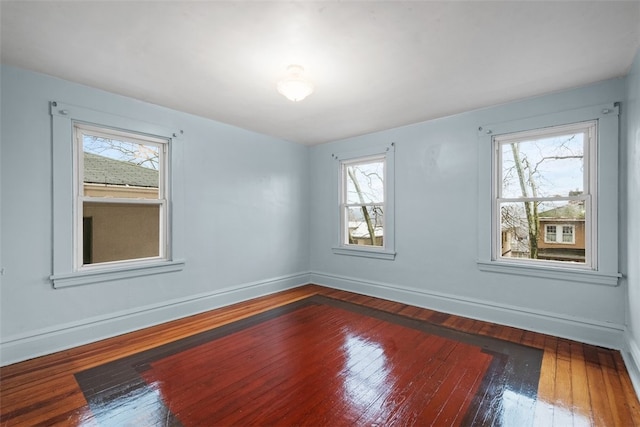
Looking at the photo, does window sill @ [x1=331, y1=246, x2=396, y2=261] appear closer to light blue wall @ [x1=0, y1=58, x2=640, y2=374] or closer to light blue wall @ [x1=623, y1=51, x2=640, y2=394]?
light blue wall @ [x1=0, y1=58, x2=640, y2=374]

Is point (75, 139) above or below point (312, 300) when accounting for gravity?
above

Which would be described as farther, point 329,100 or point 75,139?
point 329,100

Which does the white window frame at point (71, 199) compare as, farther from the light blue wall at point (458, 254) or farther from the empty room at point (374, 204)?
the light blue wall at point (458, 254)

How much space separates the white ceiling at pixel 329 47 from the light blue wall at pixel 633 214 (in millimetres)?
288

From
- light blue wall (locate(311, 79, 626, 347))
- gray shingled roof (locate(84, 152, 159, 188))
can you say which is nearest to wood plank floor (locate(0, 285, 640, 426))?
light blue wall (locate(311, 79, 626, 347))

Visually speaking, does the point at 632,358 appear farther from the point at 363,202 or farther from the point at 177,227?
the point at 177,227

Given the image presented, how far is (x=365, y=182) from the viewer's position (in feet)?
15.3

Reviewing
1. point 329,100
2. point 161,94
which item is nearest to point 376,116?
point 329,100

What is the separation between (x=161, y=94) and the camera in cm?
298

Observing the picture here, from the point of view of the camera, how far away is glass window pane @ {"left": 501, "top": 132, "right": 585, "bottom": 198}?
115 inches

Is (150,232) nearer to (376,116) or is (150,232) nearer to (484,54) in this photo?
(376,116)

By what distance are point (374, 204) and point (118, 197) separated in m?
3.30

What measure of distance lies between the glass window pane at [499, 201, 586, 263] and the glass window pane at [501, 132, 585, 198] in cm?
14

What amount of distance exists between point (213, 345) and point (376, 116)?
10.4 ft
